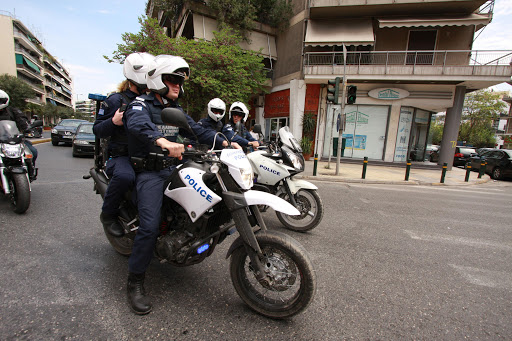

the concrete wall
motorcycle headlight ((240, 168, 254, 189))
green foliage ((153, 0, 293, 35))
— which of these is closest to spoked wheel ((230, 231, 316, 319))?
motorcycle headlight ((240, 168, 254, 189))

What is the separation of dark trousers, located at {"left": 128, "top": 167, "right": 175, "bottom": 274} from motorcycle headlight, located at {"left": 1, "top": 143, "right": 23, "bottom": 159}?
3310 millimetres

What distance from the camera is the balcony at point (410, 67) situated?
13625mm

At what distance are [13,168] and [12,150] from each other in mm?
290

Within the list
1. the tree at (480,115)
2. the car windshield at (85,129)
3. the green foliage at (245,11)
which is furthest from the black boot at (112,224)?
the tree at (480,115)

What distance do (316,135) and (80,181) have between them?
13.3m

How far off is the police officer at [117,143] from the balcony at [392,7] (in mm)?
15438

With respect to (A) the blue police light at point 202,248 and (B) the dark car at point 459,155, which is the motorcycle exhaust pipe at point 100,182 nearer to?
(A) the blue police light at point 202,248

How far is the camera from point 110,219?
2.59 meters

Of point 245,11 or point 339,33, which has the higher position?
point 245,11

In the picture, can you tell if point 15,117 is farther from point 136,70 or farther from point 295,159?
point 295,159

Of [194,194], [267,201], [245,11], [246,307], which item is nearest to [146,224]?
[194,194]

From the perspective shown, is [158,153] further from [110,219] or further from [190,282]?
[190,282]

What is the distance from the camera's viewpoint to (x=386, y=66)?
14234 millimetres

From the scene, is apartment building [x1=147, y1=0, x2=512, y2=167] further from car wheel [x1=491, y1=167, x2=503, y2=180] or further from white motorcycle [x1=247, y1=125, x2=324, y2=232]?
white motorcycle [x1=247, y1=125, x2=324, y2=232]
